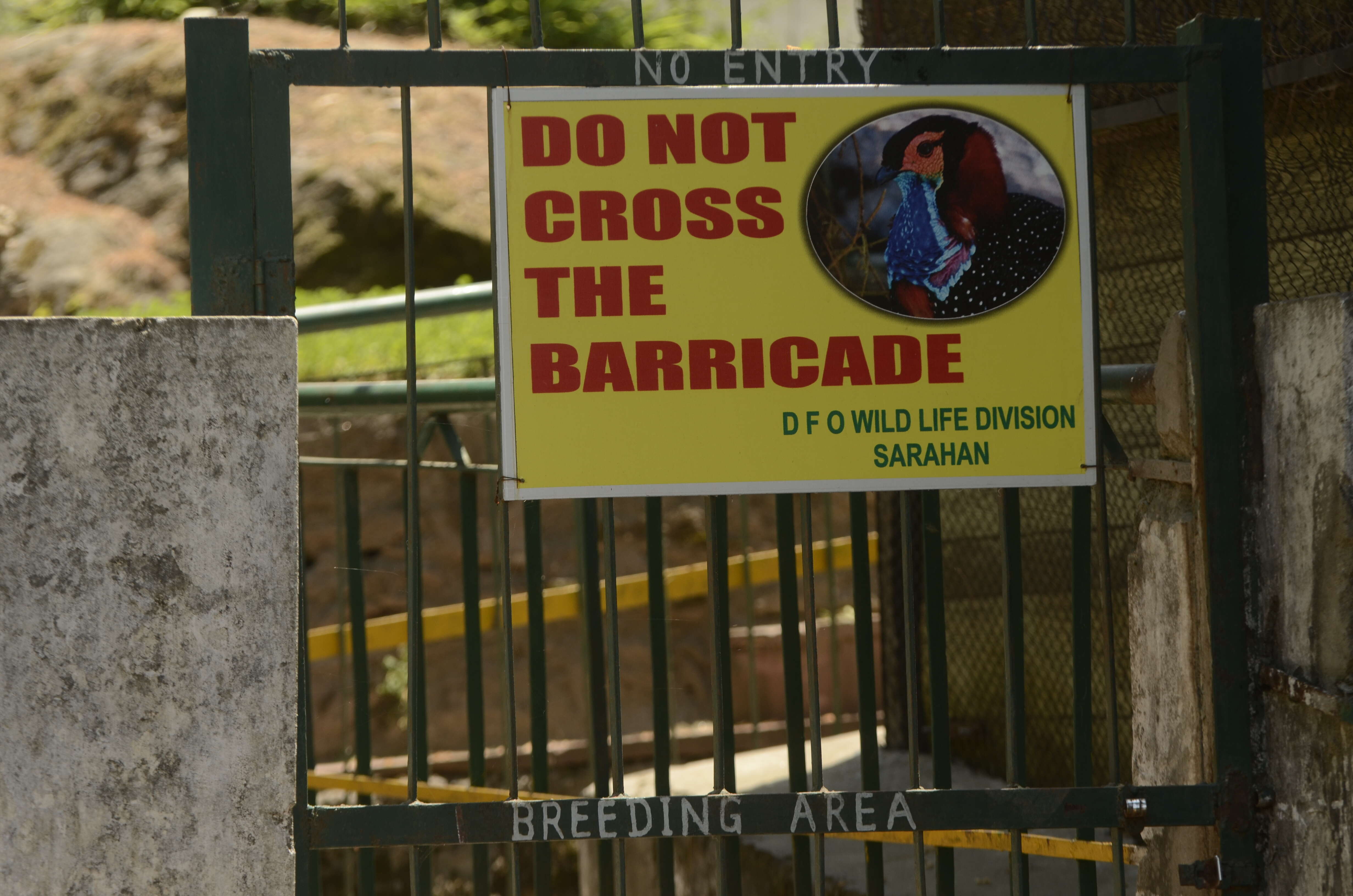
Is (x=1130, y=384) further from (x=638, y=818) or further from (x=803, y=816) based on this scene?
(x=638, y=818)

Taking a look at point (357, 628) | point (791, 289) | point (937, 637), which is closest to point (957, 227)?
point (791, 289)

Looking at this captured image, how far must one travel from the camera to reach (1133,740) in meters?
2.75

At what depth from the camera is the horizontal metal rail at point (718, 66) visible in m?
2.23

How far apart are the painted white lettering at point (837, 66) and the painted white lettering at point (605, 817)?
4.65ft

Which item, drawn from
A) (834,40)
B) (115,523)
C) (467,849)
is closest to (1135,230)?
(834,40)

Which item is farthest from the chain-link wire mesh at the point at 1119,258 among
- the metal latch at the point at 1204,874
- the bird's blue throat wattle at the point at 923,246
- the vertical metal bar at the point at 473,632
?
the vertical metal bar at the point at 473,632

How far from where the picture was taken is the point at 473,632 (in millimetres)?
3205

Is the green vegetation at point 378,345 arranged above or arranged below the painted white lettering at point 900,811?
above

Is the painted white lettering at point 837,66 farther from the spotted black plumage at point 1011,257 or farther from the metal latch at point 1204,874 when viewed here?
the metal latch at point 1204,874

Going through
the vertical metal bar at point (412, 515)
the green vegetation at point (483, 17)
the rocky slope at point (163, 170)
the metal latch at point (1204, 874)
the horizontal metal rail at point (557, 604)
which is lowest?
the metal latch at point (1204, 874)

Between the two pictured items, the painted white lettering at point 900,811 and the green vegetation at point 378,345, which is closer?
the painted white lettering at point 900,811

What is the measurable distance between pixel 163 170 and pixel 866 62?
25.6ft

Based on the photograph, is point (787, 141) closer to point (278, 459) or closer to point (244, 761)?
point (278, 459)

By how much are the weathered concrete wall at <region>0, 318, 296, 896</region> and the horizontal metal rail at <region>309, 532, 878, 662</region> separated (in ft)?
9.43
